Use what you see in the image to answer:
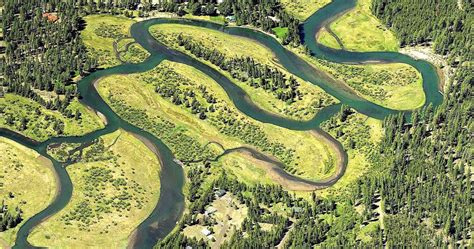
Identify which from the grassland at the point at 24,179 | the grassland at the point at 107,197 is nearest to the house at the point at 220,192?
the grassland at the point at 107,197

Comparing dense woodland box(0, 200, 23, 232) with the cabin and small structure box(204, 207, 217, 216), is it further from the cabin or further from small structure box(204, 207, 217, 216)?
small structure box(204, 207, 217, 216)

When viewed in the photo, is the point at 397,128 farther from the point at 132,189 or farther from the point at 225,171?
the point at 132,189

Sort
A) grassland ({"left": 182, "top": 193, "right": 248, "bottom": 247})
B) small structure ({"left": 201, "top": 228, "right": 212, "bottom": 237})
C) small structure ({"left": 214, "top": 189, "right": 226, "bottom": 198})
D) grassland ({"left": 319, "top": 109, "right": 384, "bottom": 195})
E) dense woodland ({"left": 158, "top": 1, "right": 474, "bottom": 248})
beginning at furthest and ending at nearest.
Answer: grassland ({"left": 319, "top": 109, "right": 384, "bottom": 195}) → small structure ({"left": 214, "top": 189, "right": 226, "bottom": 198}) → grassland ({"left": 182, "top": 193, "right": 248, "bottom": 247}) → small structure ({"left": 201, "top": 228, "right": 212, "bottom": 237}) → dense woodland ({"left": 158, "top": 1, "right": 474, "bottom": 248})

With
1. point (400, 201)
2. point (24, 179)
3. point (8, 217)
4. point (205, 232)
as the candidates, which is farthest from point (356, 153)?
point (8, 217)

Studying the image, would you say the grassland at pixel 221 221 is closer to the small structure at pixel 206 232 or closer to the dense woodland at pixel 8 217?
the small structure at pixel 206 232

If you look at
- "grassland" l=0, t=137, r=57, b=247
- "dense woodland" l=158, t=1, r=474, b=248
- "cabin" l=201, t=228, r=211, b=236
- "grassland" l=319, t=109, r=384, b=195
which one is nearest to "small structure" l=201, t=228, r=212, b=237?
"cabin" l=201, t=228, r=211, b=236

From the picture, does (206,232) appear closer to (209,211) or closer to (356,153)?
(209,211)
